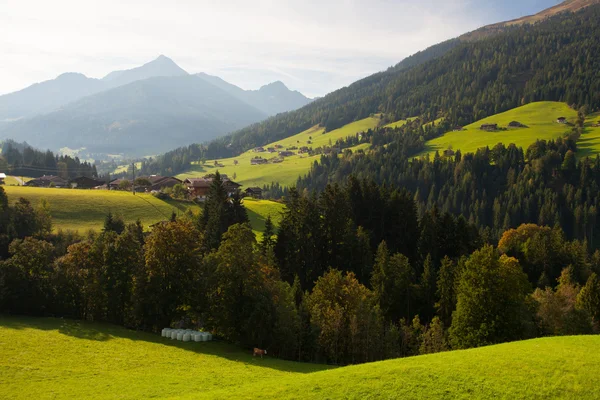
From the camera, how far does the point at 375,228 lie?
85875mm

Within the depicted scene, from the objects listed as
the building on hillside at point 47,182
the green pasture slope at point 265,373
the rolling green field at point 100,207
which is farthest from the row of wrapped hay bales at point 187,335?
the building on hillside at point 47,182

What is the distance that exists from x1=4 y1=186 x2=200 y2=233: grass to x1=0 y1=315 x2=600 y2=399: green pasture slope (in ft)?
187

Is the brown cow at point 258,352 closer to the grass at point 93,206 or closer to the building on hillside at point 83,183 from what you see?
the grass at point 93,206

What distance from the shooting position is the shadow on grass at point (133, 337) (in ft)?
126

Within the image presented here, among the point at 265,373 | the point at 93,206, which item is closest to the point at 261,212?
the point at 93,206

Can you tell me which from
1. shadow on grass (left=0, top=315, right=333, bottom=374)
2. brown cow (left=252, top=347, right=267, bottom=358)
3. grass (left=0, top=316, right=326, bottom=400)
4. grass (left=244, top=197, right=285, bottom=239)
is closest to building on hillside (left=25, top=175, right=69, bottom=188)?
grass (left=244, top=197, right=285, bottom=239)

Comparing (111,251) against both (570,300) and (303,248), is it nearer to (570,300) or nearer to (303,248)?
(303,248)

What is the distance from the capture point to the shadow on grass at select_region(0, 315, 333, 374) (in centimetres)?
3831

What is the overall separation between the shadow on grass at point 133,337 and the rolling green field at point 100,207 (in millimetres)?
44117

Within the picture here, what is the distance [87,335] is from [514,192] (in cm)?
16739

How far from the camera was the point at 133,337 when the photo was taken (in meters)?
43.5

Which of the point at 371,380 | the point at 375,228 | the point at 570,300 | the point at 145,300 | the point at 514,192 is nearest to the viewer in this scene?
the point at 371,380

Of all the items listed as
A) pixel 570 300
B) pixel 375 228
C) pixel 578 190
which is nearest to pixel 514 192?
pixel 578 190

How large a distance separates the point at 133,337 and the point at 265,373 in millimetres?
16886
